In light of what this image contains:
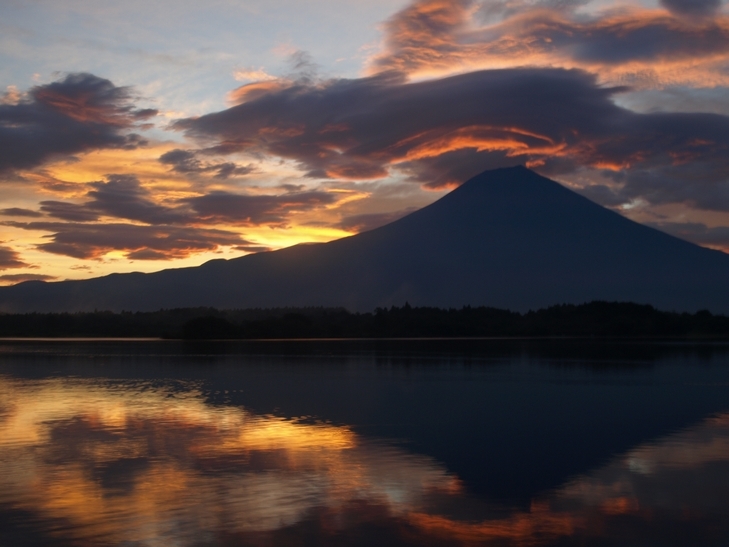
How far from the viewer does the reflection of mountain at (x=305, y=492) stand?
30.0 ft

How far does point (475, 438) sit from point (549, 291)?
414 feet

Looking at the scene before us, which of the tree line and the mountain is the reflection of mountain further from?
the mountain

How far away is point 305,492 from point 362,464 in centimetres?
204

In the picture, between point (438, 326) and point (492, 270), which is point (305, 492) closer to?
point (438, 326)

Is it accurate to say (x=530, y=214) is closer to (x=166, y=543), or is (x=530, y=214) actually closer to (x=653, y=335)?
(x=653, y=335)

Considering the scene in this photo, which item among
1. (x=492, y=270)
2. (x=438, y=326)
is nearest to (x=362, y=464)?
(x=438, y=326)

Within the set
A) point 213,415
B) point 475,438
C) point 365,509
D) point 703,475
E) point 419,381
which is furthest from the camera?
point 419,381

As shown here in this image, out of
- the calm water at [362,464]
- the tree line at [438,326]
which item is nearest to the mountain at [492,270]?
the tree line at [438,326]

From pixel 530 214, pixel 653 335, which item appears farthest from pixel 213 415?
pixel 530 214

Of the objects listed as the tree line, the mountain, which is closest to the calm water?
the tree line

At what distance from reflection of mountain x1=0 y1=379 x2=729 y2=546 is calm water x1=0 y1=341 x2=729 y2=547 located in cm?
4

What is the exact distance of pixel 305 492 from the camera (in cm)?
1091

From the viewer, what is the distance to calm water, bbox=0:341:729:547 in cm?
932

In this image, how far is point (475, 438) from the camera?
50.4 feet
